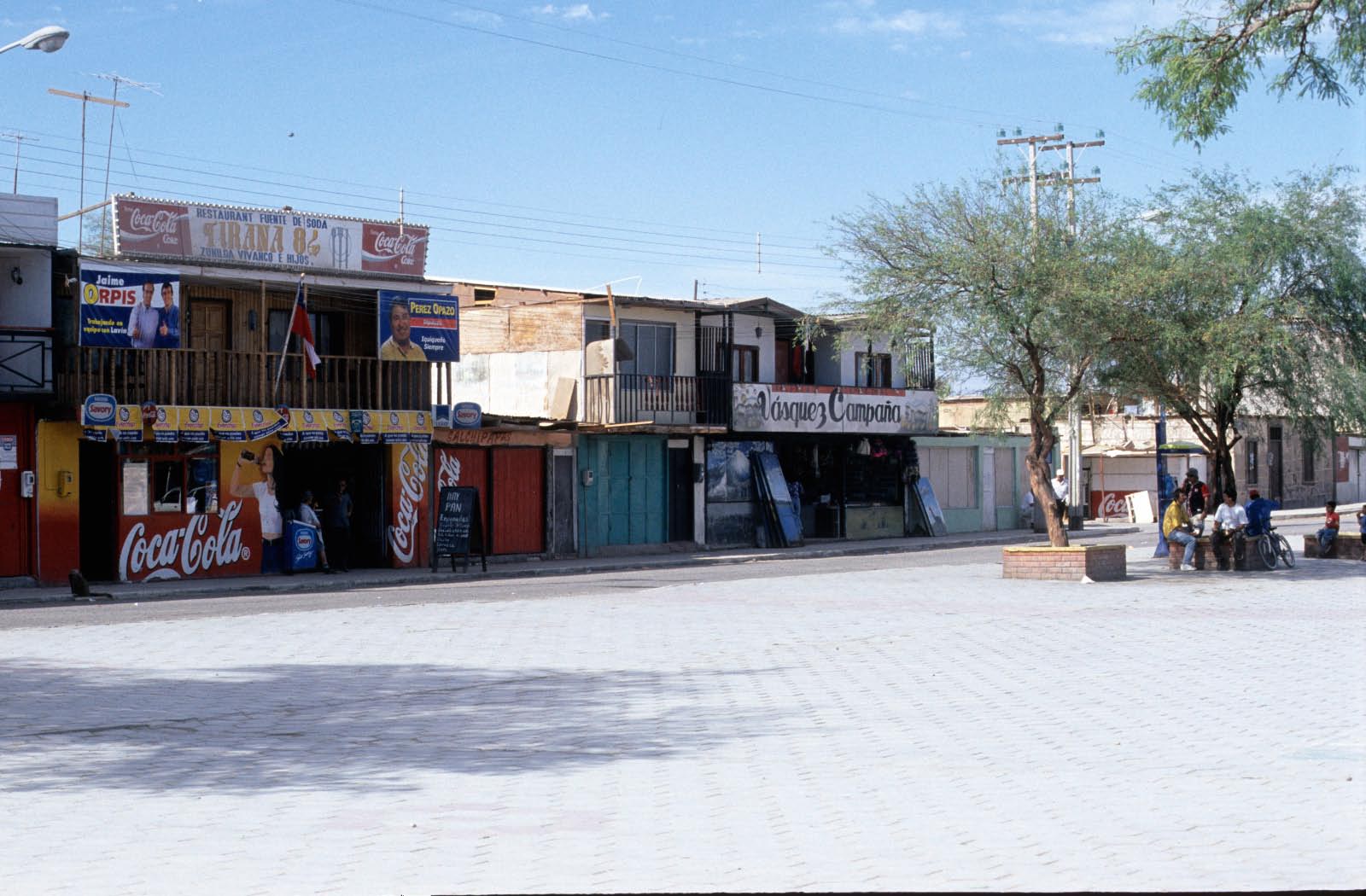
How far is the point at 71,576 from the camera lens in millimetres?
22766

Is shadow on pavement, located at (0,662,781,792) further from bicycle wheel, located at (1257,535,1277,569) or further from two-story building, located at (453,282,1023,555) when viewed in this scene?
two-story building, located at (453,282,1023,555)

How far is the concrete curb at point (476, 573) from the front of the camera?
23562mm

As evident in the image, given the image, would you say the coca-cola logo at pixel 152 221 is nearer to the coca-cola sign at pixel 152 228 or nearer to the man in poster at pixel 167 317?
the coca-cola sign at pixel 152 228

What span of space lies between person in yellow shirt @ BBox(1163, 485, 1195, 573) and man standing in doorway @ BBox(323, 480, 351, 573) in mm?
15447

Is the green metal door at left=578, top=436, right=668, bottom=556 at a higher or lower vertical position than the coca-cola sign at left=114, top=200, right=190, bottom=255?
lower

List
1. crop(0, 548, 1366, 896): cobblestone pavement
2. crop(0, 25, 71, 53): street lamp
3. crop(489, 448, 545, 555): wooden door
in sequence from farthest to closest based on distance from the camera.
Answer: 1. crop(489, 448, 545, 555): wooden door
2. crop(0, 25, 71, 53): street lamp
3. crop(0, 548, 1366, 896): cobblestone pavement

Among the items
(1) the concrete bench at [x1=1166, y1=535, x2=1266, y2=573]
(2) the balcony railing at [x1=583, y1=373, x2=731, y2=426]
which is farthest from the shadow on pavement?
(2) the balcony railing at [x1=583, y1=373, x2=731, y2=426]

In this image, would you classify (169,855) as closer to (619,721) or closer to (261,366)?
(619,721)

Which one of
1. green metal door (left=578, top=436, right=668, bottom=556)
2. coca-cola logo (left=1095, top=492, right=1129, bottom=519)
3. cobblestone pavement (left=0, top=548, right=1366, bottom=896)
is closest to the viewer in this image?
cobblestone pavement (left=0, top=548, right=1366, bottom=896)

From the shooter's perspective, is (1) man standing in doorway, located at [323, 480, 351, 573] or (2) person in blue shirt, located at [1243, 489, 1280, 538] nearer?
(2) person in blue shirt, located at [1243, 489, 1280, 538]

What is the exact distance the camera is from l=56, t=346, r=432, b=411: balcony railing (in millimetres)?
24853

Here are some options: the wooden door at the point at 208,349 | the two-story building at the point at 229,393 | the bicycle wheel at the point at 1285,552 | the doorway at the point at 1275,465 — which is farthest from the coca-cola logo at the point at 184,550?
the doorway at the point at 1275,465

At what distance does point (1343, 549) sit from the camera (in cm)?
2769

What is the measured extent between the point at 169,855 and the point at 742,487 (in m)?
30.8
